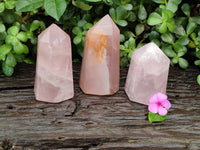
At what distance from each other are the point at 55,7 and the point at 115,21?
36 cm

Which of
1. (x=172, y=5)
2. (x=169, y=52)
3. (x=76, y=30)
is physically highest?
(x=172, y=5)

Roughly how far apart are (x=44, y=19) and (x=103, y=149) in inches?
36.4

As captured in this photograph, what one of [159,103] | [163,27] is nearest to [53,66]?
[159,103]

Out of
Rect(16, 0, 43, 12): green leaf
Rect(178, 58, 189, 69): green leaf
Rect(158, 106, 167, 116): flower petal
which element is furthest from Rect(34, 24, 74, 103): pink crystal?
Rect(178, 58, 189, 69): green leaf

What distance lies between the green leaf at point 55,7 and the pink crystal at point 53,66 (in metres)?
0.06

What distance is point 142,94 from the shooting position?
118 cm

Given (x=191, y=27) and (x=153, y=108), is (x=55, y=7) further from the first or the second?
(x=191, y=27)

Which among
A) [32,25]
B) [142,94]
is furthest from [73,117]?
[32,25]

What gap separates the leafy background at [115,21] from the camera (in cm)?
126

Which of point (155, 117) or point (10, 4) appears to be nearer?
point (155, 117)

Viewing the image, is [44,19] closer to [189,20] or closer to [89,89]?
[89,89]

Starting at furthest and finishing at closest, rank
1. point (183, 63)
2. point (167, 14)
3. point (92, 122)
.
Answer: point (183, 63) → point (167, 14) → point (92, 122)

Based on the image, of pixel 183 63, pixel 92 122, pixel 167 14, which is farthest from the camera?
pixel 183 63

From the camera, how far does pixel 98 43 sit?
115 centimetres
